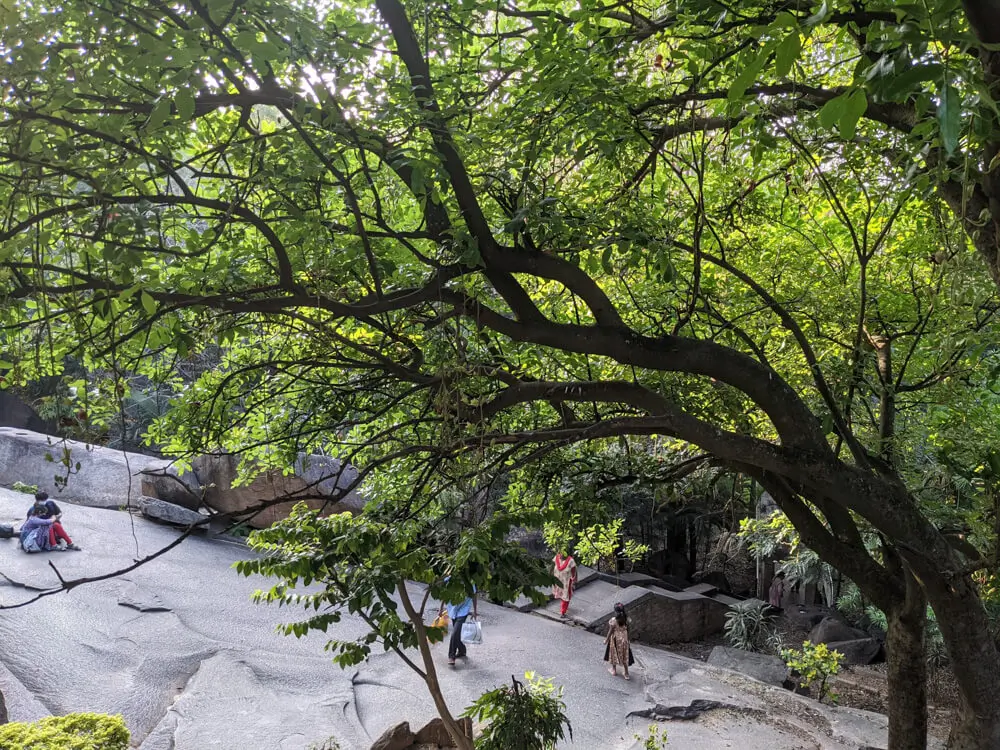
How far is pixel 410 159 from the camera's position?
3102 millimetres

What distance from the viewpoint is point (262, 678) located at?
33.0 feet

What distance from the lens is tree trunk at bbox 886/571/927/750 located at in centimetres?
567

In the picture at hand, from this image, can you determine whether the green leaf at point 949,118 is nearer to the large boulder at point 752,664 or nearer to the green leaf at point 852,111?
the green leaf at point 852,111

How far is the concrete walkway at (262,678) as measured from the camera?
8.80 m

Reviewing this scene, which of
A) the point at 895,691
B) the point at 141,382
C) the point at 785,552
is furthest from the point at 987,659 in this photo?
the point at 141,382

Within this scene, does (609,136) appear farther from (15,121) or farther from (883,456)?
(883,456)

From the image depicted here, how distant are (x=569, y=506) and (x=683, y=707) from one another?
5522 mm

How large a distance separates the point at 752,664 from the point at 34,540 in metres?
13.8

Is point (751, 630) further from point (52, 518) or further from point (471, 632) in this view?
point (52, 518)

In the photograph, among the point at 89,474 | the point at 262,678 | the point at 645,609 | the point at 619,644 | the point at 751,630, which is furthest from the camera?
the point at 89,474

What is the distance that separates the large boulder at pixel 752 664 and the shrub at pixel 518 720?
784 cm

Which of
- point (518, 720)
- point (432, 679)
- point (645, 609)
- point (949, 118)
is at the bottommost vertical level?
point (645, 609)

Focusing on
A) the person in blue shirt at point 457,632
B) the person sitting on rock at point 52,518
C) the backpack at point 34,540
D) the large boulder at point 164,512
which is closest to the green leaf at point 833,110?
the person in blue shirt at point 457,632

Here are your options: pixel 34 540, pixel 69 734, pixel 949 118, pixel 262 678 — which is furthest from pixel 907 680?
pixel 34 540
